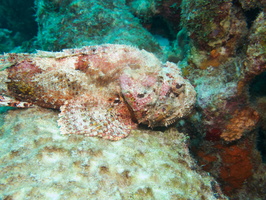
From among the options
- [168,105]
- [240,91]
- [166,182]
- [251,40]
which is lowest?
[166,182]

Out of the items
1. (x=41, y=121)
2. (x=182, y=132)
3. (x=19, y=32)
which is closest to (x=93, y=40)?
(x=41, y=121)

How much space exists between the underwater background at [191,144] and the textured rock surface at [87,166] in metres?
0.01

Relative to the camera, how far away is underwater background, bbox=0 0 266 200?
2.28 m

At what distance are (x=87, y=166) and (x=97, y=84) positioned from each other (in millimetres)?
1511

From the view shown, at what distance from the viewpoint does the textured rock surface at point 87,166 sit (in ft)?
6.94

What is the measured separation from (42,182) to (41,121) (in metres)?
1.29

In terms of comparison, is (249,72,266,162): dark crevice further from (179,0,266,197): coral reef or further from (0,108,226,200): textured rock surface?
(0,108,226,200): textured rock surface

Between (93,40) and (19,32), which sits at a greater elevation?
(93,40)

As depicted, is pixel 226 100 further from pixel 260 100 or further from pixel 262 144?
pixel 262 144

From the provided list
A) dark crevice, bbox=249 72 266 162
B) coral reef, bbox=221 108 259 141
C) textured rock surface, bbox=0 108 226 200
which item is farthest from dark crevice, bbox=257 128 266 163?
textured rock surface, bbox=0 108 226 200

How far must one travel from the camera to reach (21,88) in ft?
10.5

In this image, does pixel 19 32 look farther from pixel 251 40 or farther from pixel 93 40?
pixel 251 40

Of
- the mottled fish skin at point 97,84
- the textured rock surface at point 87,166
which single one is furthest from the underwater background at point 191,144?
the mottled fish skin at point 97,84

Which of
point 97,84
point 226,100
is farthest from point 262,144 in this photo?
point 97,84
